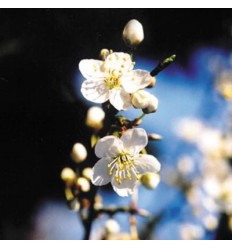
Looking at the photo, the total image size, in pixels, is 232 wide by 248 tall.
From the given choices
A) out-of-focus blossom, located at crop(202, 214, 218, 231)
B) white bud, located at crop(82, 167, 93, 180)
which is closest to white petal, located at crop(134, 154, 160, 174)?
white bud, located at crop(82, 167, 93, 180)

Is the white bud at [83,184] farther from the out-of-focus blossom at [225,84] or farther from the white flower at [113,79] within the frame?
the out-of-focus blossom at [225,84]

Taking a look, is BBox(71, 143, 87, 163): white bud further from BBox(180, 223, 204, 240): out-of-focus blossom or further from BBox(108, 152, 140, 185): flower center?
BBox(180, 223, 204, 240): out-of-focus blossom

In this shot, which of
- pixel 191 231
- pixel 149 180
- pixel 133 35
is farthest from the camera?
pixel 191 231

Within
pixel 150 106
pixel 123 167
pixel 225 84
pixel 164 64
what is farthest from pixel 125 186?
pixel 225 84

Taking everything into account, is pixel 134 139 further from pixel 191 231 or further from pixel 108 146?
pixel 191 231

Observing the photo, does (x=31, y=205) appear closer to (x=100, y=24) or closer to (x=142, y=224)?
(x=142, y=224)

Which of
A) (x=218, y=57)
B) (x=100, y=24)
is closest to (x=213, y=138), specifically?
(x=218, y=57)
